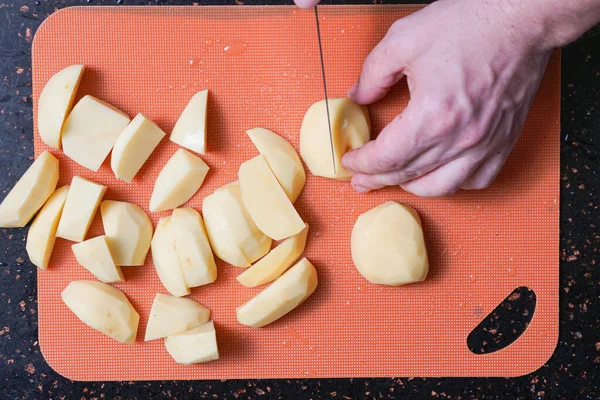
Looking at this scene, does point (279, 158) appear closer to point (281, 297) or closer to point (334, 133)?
point (334, 133)

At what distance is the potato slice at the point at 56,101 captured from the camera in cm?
165

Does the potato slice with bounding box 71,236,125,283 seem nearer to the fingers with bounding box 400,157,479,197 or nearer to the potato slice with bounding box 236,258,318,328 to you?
the potato slice with bounding box 236,258,318,328

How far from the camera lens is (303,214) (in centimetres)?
173

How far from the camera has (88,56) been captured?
5.57ft

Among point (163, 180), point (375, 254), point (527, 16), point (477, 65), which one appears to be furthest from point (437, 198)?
point (163, 180)

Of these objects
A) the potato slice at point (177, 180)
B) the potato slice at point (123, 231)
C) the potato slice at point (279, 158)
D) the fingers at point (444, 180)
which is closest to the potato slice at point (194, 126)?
the potato slice at point (177, 180)

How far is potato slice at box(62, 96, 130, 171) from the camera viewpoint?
1662 mm

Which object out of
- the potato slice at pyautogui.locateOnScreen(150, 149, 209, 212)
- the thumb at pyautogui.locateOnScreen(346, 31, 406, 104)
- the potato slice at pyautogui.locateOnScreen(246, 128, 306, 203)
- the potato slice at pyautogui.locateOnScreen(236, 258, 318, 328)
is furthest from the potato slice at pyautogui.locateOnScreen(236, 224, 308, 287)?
the thumb at pyautogui.locateOnScreen(346, 31, 406, 104)

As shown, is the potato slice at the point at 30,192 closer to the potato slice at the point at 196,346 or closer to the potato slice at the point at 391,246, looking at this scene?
the potato slice at the point at 196,346

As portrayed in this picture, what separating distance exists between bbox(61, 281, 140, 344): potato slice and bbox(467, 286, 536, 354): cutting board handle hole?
3.48ft

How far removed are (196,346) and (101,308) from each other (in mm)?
308

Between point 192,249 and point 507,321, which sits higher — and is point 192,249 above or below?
above

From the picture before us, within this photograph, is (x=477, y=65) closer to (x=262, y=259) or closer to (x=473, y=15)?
(x=473, y=15)

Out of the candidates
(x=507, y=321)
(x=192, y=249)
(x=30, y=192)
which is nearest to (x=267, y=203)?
(x=192, y=249)
